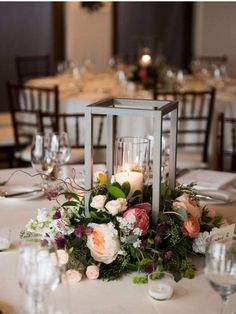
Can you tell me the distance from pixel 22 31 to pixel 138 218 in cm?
518

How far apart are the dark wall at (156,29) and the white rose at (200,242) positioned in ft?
19.2

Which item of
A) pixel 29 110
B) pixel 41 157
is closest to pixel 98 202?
pixel 41 157

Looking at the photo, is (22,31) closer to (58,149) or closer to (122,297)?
(58,149)

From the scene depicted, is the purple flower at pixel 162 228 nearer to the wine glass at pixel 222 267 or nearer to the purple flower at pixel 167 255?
the purple flower at pixel 167 255

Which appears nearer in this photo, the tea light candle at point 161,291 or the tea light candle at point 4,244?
the tea light candle at point 161,291

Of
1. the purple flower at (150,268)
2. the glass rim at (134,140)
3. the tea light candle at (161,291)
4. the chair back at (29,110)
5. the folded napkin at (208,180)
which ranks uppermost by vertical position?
the glass rim at (134,140)

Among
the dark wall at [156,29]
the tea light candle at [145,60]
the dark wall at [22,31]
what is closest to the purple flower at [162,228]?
the tea light candle at [145,60]

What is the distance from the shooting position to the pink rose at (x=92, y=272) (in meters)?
1.44

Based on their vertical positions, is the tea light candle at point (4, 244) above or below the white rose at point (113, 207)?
below

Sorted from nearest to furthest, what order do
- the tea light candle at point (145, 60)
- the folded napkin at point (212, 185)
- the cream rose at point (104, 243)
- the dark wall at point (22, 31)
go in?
the cream rose at point (104, 243) < the folded napkin at point (212, 185) < the tea light candle at point (145, 60) < the dark wall at point (22, 31)

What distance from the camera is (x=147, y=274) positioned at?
1.46 metres

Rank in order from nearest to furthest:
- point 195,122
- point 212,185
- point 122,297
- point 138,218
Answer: point 122,297 < point 138,218 < point 212,185 < point 195,122

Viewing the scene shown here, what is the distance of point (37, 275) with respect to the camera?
1127 millimetres

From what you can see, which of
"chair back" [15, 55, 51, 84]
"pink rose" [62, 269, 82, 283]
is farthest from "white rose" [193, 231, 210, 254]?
"chair back" [15, 55, 51, 84]
